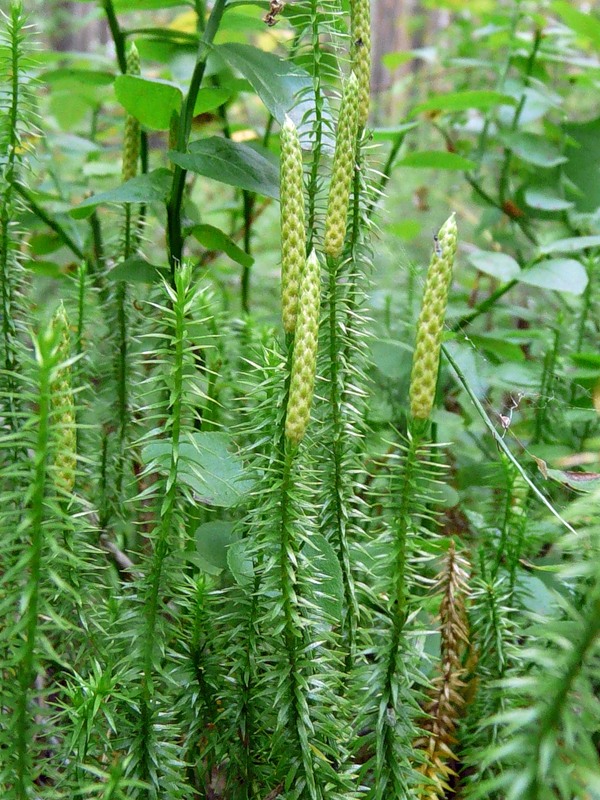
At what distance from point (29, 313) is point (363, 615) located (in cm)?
61

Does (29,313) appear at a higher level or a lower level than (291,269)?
lower

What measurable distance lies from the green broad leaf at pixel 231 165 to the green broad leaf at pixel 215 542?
1.55 feet

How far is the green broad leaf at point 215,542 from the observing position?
0.85 m

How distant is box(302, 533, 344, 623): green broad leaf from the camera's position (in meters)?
0.77

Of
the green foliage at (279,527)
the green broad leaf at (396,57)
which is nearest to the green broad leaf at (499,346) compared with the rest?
the green foliage at (279,527)

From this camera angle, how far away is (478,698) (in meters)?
0.91

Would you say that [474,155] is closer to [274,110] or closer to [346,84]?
[274,110]

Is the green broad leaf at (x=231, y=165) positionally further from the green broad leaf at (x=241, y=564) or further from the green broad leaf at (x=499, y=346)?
the green broad leaf at (x=499, y=346)

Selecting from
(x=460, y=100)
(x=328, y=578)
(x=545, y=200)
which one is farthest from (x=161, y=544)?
(x=545, y=200)

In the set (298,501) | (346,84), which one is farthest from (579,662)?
(346,84)

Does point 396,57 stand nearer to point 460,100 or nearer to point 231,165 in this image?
point 460,100

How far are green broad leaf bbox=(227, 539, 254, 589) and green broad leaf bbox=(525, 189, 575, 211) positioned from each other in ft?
4.67

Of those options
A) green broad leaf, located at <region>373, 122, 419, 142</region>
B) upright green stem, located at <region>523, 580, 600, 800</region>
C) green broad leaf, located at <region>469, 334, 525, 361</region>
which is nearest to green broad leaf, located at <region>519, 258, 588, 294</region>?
green broad leaf, located at <region>469, 334, 525, 361</region>

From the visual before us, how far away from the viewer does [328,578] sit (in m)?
0.76
